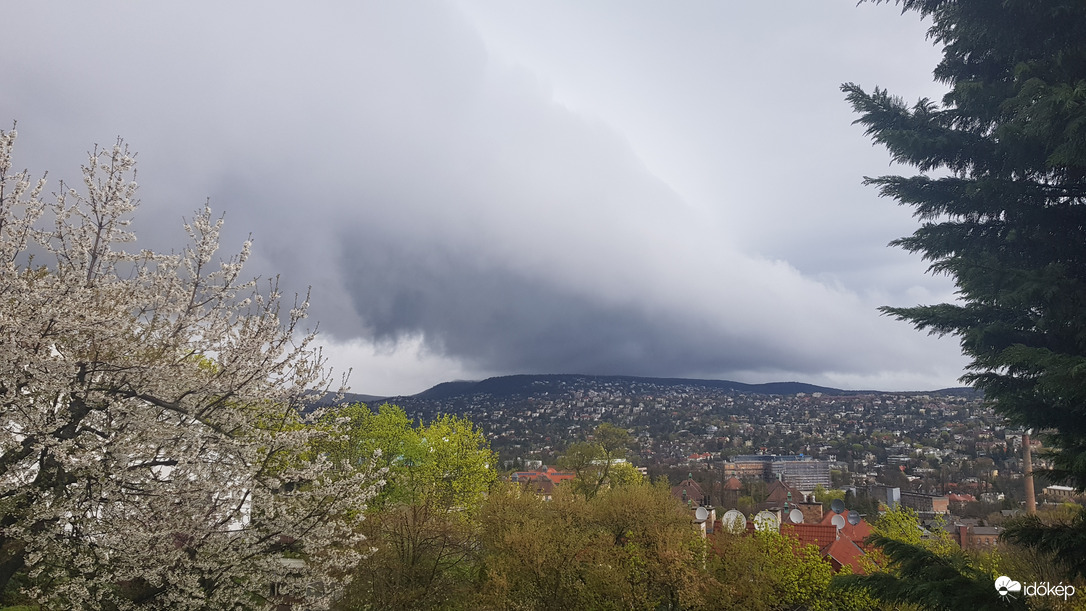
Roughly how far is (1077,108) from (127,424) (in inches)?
423

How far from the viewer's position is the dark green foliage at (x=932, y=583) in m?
5.96

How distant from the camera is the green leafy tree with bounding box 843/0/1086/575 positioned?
716 centimetres

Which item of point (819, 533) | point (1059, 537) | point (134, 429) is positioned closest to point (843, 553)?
point (819, 533)

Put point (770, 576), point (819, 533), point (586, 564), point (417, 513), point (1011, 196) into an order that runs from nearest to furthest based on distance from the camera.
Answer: point (1011, 196) < point (417, 513) < point (586, 564) < point (770, 576) < point (819, 533)

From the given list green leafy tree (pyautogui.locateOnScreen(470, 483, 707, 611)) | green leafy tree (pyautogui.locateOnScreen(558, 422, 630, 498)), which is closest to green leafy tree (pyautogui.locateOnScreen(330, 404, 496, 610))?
green leafy tree (pyautogui.locateOnScreen(470, 483, 707, 611))

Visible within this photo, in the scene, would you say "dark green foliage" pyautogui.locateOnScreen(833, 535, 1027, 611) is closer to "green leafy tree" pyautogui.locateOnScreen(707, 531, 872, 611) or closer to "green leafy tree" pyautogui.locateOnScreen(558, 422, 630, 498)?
"green leafy tree" pyautogui.locateOnScreen(707, 531, 872, 611)

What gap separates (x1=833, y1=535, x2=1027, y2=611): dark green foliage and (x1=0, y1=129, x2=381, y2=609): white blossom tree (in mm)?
6441

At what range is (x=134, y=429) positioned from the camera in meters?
6.51

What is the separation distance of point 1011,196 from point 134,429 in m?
11.6

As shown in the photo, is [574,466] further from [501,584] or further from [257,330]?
[257,330]

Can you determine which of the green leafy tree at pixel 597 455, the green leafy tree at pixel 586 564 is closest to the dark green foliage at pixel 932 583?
the green leafy tree at pixel 586 564

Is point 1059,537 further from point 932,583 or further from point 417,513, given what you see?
point 417,513

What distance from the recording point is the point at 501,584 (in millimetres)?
15820


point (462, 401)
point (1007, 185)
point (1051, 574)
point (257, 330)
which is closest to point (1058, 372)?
point (1007, 185)
